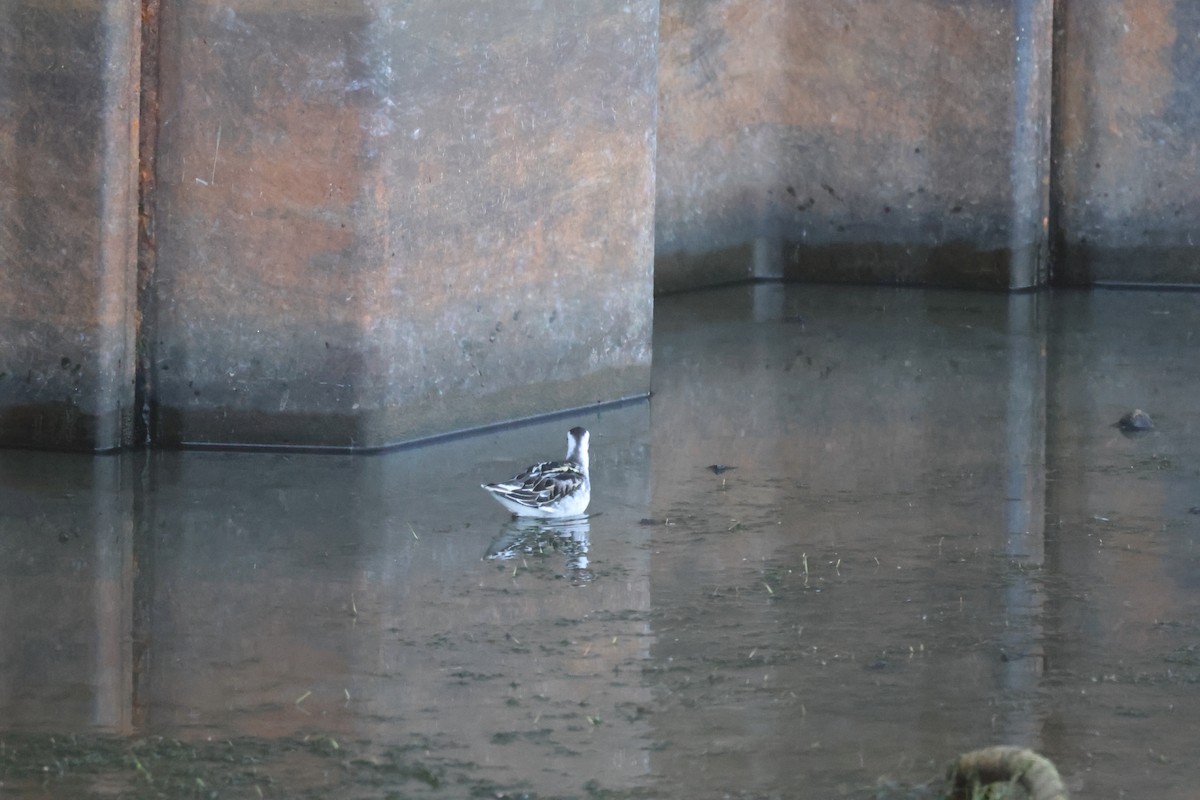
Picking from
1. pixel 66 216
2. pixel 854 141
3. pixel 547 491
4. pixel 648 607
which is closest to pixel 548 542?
pixel 547 491

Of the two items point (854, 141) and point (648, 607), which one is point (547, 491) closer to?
point (648, 607)

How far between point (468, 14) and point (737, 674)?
13.3 feet

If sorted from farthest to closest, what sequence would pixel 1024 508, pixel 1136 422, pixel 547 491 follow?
pixel 1136 422 → pixel 1024 508 → pixel 547 491

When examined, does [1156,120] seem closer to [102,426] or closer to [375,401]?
[375,401]

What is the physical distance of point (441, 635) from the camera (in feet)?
22.4

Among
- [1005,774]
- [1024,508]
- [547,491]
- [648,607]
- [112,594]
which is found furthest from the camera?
[1024,508]

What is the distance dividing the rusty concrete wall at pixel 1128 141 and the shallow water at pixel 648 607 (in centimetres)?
351

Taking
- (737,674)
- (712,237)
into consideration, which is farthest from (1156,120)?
(737,674)

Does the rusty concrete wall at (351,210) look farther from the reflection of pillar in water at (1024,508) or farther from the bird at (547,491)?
the reflection of pillar in water at (1024,508)

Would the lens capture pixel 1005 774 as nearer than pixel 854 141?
Yes

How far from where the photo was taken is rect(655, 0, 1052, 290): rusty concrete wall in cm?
1389

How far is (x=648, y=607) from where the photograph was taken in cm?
716

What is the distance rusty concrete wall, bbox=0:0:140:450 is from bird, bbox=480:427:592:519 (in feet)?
6.68

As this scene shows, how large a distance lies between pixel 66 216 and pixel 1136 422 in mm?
5045
